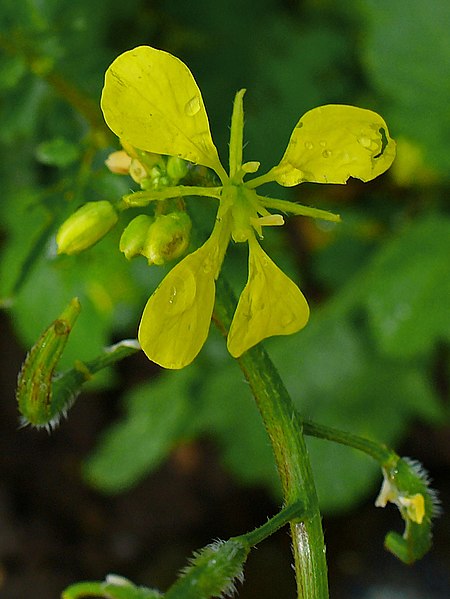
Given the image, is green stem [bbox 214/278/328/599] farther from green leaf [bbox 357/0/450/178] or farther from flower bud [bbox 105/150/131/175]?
green leaf [bbox 357/0/450/178]

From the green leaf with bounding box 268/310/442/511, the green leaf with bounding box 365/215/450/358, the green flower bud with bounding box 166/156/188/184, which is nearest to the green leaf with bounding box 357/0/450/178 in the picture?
the green leaf with bounding box 365/215/450/358

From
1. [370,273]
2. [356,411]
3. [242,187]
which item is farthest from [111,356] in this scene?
[356,411]

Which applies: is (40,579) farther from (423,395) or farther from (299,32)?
(299,32)

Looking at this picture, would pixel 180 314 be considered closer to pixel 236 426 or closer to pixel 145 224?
pixel 145 224

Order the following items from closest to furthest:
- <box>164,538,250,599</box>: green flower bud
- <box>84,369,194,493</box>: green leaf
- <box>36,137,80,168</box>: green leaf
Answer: <box>164,538,250,599</box>: green flower bud → <box>36,137,80,168</box>: green leaf → <box>84,369,194,493</box>: green leaf

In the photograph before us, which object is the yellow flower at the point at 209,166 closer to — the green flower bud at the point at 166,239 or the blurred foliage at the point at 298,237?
the green flower bud at the point at 166,239

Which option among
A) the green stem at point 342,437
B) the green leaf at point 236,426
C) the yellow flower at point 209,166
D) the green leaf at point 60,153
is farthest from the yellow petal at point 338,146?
the green leaf at point 236,426

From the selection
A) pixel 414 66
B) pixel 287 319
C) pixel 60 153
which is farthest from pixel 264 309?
pixel 414 66
